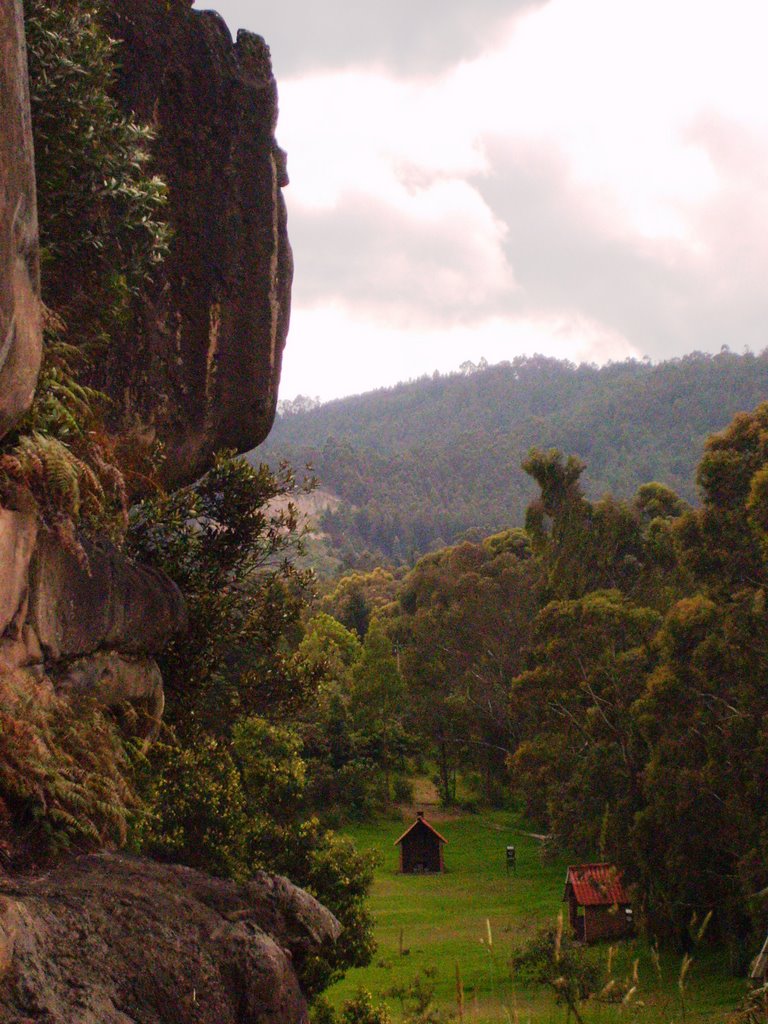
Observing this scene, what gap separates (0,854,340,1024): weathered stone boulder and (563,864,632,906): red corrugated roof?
85.7ft

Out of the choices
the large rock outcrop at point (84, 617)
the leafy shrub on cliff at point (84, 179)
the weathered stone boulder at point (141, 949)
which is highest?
the leafy shrub on cliff at point (84, 179)

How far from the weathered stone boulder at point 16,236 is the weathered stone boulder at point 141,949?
255 cm

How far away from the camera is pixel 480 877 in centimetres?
4369

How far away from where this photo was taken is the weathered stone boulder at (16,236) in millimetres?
5801

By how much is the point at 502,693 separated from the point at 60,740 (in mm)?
49656

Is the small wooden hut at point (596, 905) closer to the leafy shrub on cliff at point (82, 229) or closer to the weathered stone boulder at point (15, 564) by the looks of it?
the leafy shrub on cliff at point (82, 229)

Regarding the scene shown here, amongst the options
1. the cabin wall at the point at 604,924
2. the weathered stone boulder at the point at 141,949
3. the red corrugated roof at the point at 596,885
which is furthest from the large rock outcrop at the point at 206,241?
the cabin wall at the point at 604,924

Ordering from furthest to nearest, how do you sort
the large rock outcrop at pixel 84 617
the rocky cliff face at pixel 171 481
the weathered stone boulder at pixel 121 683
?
the weathered stone boulder at pixel 121 683 → the large rock outcrop at pixel 84 617 → the rocky cliff face at pixel 171 481

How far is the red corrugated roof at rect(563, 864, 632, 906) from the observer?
31.4 m

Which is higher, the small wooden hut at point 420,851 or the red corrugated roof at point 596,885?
the red corrugated roof at point 596,885

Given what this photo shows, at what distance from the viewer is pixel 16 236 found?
237 inches

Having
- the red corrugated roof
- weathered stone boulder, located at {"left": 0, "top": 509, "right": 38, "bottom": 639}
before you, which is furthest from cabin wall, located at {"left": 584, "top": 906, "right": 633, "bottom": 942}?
weathered stone boulder, located at {"left": 0, "top": 509, "right": 38, "bottom": 639}

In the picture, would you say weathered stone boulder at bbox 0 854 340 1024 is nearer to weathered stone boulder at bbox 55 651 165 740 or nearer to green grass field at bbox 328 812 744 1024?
weathered stone boulder at bbox 55 651 165 740

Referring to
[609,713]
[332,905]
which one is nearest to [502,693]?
[609,713]
